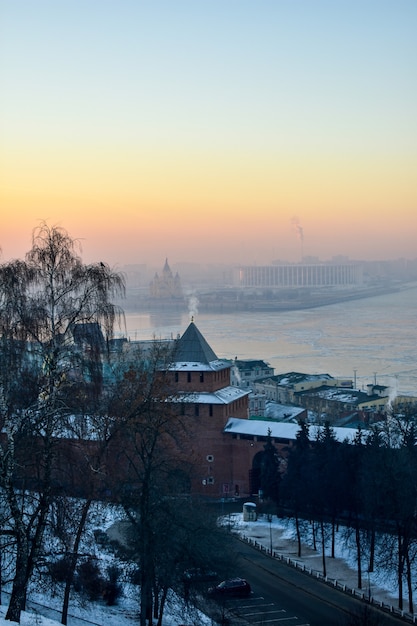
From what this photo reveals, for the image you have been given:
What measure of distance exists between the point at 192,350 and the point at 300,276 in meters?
129

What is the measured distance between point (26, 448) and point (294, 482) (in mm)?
5990

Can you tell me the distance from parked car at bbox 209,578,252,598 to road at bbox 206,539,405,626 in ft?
0.27

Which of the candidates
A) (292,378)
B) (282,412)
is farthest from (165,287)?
(282,412)

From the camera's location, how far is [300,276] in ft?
469

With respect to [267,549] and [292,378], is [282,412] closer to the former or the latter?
[292,378]

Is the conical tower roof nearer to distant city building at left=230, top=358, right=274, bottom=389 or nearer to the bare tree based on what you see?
the bare tree

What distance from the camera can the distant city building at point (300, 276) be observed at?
140500 mm

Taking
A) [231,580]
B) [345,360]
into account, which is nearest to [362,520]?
[231,580]

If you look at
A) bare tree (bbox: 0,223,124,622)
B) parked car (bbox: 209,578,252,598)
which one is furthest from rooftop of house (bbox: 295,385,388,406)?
bare tree (bbox: 0,223,124,622)

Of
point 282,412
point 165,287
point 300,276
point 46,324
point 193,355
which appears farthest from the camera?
point 300,276

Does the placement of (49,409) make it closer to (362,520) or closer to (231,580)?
(231,580)

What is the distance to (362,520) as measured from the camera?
39.1 feet

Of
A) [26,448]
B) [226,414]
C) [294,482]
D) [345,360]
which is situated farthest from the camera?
[345,360]

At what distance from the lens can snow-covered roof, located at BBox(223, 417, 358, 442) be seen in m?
15.1
